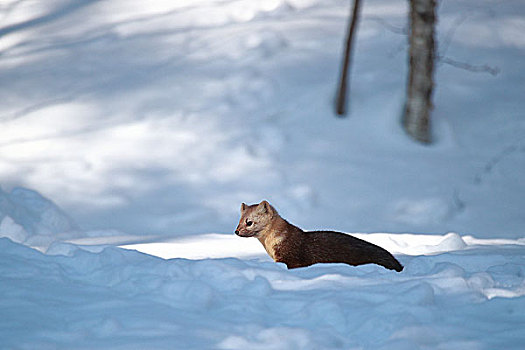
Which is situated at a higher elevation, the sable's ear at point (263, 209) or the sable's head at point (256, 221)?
the sable's ear at point (263, 209)

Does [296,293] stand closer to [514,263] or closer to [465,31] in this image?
[514,263]

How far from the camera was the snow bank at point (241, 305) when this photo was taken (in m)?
2.97

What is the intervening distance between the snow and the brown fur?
0.22m

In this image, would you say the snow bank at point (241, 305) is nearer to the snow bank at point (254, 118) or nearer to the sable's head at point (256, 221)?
the sable's head at point (256, 221)

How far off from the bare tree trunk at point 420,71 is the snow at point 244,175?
262mm

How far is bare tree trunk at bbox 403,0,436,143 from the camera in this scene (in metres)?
8.55

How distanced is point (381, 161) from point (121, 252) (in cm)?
526

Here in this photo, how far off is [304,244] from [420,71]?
4.91 meters

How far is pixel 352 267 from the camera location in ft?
13.6

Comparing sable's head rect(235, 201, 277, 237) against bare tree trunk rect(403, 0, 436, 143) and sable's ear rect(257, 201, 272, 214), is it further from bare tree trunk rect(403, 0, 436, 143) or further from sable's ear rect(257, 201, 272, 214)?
bare tree trunk rect(403, 0, 436, 143)

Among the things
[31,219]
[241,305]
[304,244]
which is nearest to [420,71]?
[304,244]

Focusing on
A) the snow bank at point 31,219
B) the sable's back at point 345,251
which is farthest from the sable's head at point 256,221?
the snow bank at point 31,219

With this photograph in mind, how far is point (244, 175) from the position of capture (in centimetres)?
Result: 839

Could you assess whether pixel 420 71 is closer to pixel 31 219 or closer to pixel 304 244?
pixel 304 244
